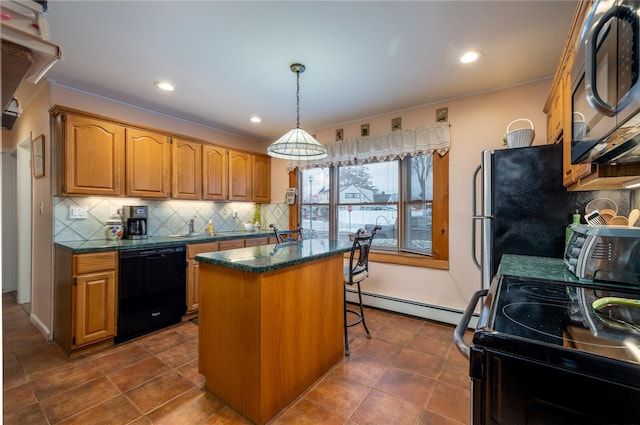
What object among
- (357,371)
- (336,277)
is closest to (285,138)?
(336,277)

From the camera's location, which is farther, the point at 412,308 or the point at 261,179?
the point at 261,179

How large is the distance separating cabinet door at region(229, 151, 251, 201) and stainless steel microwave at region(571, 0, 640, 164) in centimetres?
374

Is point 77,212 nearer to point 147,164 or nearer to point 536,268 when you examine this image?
point 147,164

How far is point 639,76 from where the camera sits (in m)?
0.79

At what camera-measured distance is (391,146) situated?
11.7 feet

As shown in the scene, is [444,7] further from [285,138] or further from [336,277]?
[336,277]

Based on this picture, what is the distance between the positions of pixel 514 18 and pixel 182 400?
3332 mm

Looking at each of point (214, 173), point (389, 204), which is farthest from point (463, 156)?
point (214, 173)

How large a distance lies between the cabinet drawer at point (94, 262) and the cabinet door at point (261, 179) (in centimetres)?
217

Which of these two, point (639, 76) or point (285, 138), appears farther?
point (285, 138)

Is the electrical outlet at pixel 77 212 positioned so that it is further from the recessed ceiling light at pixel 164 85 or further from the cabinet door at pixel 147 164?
the recessed ceiling light at pixel 164 85

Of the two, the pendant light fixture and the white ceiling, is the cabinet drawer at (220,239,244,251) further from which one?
the white ceiling

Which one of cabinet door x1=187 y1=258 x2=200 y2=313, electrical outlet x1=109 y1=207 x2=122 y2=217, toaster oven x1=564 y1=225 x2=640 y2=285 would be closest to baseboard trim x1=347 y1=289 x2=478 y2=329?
toaster oven x1=564 y1=225 x2=640 y2=285

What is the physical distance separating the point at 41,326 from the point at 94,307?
960 millimetres
